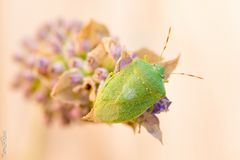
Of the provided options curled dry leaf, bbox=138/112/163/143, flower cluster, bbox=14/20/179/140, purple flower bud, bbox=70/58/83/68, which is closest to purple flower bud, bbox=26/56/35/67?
flower cluster, bbox=14/20/179/140

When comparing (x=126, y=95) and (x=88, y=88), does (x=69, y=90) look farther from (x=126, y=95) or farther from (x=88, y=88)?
(x=126, y=95)

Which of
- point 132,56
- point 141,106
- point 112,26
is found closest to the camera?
point 141,106

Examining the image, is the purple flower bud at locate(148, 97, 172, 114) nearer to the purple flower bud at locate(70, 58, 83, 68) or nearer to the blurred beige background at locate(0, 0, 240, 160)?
the purple flower bud at locate(70, 58, 83, 68)

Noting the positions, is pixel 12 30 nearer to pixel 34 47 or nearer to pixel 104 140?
pixel 104 140

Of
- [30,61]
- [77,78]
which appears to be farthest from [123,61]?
[30,61]

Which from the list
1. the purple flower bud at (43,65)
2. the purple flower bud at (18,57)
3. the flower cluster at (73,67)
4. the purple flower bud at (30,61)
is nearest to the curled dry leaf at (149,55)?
the flower cluster at (73,67)

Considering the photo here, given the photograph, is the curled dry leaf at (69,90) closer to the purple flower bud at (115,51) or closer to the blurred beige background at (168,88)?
the purple flower bud at (115,51)

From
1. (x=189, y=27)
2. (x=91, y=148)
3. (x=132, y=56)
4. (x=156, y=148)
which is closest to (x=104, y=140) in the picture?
(x=91, y=148)

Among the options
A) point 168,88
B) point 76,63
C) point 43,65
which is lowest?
point 168,88
